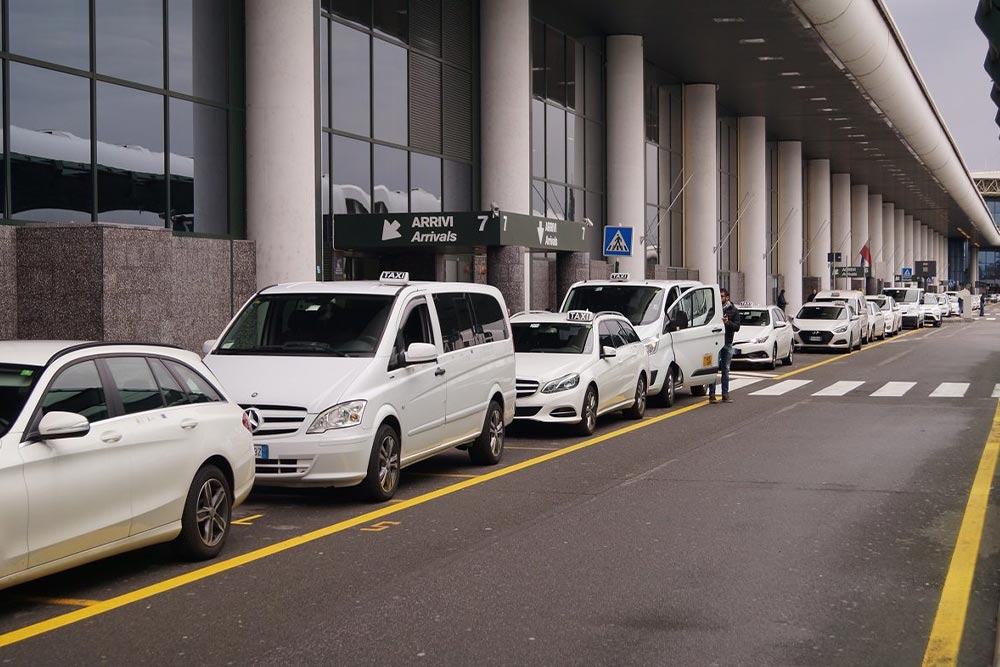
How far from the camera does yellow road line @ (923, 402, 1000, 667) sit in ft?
20.2

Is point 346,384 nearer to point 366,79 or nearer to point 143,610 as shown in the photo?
point 143,610

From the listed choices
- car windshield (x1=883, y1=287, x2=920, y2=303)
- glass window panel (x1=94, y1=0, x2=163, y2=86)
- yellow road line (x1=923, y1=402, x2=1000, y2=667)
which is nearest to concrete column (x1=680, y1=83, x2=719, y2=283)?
car windshield (x1=883, y1=287, x2=920, y2=303)

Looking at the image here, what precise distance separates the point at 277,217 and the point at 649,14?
17742mm

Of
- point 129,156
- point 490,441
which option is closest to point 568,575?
point 490,441

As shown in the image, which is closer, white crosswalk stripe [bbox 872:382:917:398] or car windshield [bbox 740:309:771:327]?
white crosswalk stripe [bbox 872:382:917:398]

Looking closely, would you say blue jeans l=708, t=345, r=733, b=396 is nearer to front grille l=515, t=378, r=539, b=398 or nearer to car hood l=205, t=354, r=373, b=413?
front grille l=515, t=378, r=539, b=398

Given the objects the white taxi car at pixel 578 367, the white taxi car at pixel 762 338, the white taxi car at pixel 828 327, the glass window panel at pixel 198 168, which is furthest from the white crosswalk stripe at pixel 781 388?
→ the white taxi car at pixel 828 327

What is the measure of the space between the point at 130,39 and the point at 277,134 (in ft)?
10.3

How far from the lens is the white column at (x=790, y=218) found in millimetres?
62250

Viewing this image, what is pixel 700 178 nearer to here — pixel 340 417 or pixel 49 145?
pixel 49 145

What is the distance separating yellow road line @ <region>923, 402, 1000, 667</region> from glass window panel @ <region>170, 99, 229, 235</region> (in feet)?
43.4

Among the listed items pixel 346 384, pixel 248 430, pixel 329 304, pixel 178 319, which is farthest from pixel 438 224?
pixel 248 430

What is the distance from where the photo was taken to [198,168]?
2102cm

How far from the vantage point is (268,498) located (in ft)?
36.5
